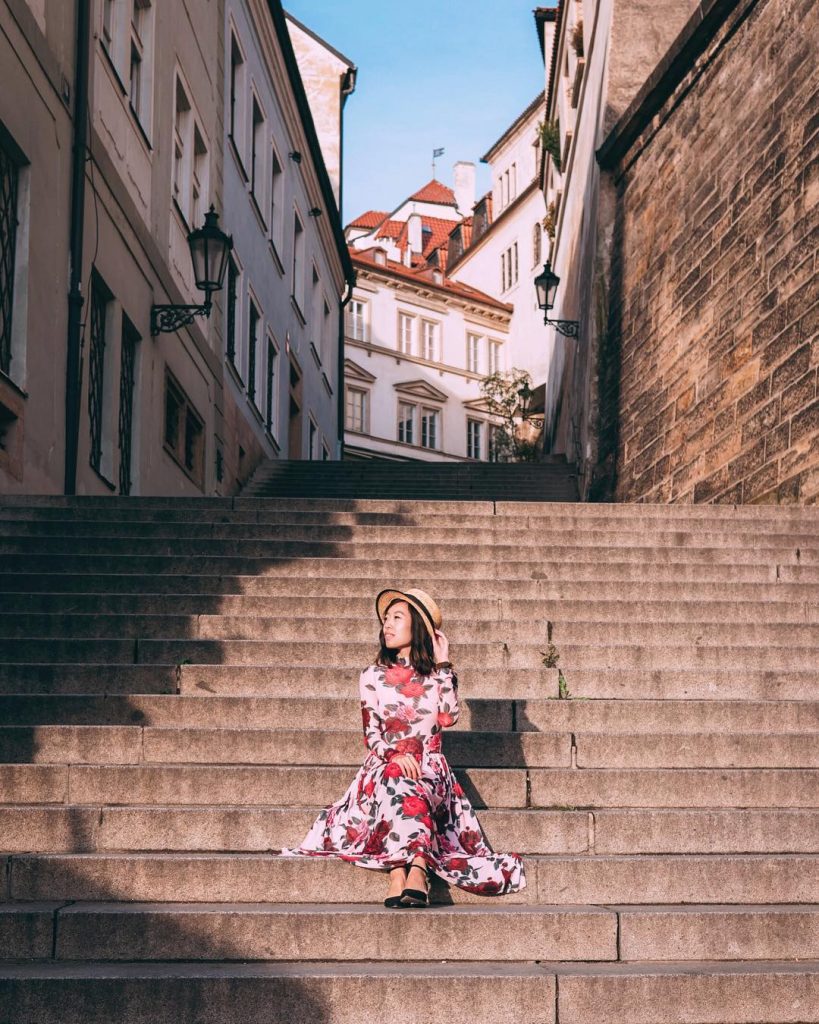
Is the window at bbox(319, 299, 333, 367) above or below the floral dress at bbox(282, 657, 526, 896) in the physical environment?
above

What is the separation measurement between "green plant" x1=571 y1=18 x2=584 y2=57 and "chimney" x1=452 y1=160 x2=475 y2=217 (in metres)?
43.8

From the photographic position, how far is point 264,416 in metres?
23.8

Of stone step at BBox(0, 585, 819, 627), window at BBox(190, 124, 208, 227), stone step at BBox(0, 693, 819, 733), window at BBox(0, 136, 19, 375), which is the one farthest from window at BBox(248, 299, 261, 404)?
stone step at BBox(0, 693, 819, 733)

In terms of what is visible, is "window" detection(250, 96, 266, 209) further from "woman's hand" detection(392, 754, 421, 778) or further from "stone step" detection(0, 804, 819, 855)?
Answer: "woman's hand" detection(392, 754, 421, 778)

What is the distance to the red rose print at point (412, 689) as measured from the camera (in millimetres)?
6077

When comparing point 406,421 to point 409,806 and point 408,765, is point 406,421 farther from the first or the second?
point 409,806

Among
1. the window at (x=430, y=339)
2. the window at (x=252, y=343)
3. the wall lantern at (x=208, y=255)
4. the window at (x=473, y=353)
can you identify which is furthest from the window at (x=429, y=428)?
the wall lantern at (x=208, y=255)

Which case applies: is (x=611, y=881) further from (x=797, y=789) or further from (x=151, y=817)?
(x=151, y=817)

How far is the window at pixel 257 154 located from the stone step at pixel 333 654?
1580 centimetres

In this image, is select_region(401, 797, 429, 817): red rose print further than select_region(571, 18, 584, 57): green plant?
No

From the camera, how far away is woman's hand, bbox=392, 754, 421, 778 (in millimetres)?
5809

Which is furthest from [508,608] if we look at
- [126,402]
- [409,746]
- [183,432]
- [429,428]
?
[429,428]

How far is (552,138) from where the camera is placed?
34.1 metres

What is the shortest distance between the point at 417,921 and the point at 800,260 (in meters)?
7.92
